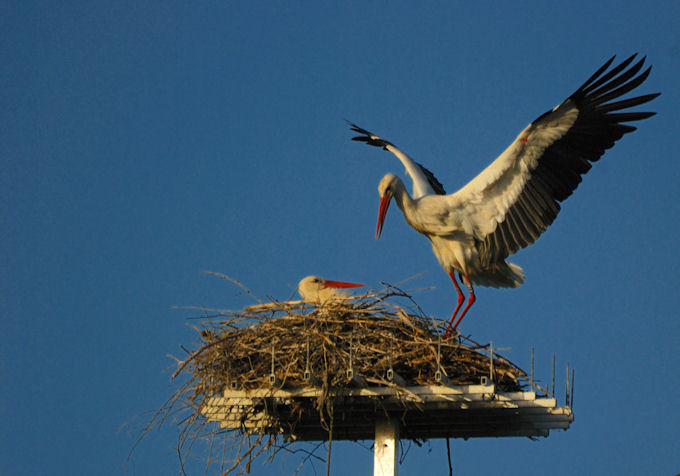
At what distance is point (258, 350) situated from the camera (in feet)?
21.4

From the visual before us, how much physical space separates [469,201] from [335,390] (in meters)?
2.26

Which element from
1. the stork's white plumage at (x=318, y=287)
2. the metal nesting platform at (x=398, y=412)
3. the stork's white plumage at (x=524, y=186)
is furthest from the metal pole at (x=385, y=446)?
the stork's white plumage at (x=318, y=287)

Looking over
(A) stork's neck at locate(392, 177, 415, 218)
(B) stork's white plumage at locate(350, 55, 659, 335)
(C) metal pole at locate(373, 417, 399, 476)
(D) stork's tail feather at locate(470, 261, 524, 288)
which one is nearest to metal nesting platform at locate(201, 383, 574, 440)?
(C) metal pole at locate(373, 417, 399, 476)

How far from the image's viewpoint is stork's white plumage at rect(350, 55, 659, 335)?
24.6 ft

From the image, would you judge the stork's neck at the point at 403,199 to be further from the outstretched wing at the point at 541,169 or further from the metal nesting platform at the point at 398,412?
the metal nesting platform at the point at 398,412

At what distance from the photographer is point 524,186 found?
7641mm

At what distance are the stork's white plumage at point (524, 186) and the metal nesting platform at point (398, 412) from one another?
0.99m

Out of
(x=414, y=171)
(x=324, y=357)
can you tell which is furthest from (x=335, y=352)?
(x=414, y=171)

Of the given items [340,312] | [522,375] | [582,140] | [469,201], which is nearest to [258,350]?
[340,312]

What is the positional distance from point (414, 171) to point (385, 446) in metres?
3.07

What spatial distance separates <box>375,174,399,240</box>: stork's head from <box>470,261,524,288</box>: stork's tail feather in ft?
2.94

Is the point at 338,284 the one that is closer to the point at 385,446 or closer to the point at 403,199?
the point at 403,199

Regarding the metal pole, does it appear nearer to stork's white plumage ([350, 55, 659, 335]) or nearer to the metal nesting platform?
the metal nesting platform

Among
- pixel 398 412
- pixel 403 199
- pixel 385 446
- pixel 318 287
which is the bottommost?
pixel 385 446
